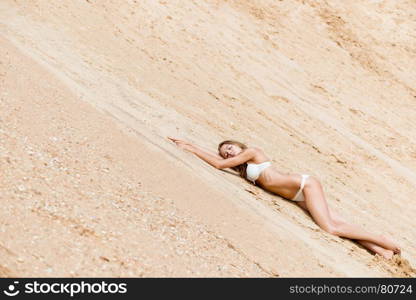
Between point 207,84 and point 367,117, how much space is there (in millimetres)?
3224

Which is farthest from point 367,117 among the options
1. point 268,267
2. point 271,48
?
point 268,267

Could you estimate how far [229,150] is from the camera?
7.07 metres

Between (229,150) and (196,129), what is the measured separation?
141 centimetres

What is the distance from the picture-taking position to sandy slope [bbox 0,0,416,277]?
4820 mm

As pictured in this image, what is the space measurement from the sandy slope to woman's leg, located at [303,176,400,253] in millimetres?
113

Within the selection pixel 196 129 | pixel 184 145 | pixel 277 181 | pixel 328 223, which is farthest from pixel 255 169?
pixel 196 129

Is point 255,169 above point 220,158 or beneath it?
above

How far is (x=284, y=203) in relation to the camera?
22.6ft

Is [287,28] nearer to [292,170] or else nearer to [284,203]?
[292,170]

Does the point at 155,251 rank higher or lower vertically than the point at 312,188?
lower
